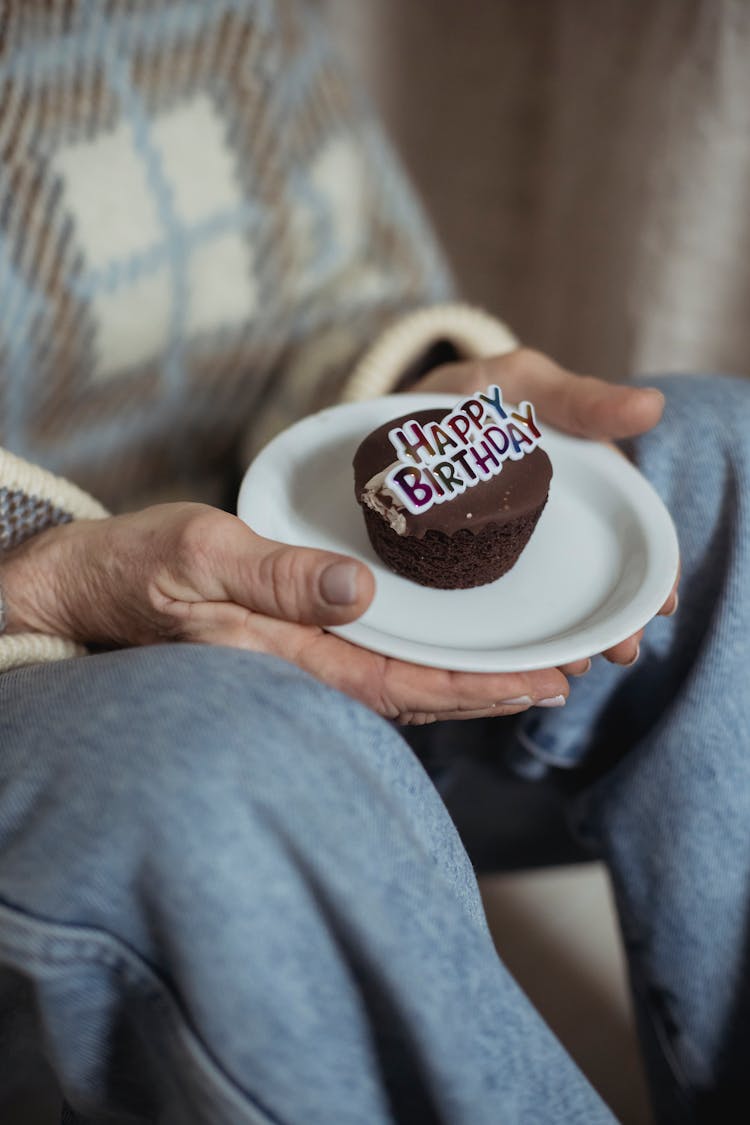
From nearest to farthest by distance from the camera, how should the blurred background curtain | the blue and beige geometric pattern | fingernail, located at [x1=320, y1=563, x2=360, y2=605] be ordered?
1. fingernail, located at [x1=320, y1=563, x2=360, y2=605]
2. the blue and beige geometric pattern
3. the blurred background curtain

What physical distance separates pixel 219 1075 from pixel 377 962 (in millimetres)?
78

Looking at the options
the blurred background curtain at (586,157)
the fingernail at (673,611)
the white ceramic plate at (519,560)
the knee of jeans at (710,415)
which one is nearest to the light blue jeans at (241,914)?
the white ceramic plate at (519,560)

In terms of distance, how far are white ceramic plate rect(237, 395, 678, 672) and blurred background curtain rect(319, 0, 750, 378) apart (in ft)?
2.32

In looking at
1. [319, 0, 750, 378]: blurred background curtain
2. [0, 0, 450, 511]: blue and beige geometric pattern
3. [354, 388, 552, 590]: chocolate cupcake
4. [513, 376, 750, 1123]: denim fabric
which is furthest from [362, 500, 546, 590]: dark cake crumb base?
[319, 0, 750, 378]: blurred background curtain

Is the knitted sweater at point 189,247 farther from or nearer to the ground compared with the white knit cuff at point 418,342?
farther from the ground

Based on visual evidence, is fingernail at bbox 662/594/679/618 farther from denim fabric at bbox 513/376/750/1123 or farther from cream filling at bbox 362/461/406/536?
cream filling at bbox 362/461/406/536

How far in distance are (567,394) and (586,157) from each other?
901 millimetres

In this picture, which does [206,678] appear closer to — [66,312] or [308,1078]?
[308,1078]

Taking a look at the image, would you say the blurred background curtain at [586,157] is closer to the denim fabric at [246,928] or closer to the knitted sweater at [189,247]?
the knitted sweater at [189,247]

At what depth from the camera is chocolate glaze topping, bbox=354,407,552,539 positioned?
62 centimetres

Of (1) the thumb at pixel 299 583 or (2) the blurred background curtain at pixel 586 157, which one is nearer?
(1) the thumb at pixel 299 583

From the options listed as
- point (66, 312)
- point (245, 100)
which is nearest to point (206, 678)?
point (66, 312)

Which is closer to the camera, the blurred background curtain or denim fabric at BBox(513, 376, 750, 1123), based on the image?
denim fabric at BBox(513, 376, 750, 1123)

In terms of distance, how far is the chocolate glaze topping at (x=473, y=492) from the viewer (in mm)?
623
